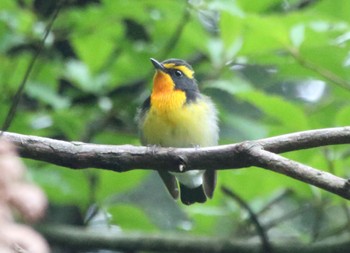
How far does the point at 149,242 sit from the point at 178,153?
2103 mm

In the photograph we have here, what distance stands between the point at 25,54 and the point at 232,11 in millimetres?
1471

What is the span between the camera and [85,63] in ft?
15.6

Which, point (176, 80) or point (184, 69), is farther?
point (176, 80)

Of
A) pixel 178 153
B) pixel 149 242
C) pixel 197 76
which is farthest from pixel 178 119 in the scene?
pixel 178 153

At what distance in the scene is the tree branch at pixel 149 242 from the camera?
15.4ft

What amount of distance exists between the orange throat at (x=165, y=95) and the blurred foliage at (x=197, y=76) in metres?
0.11

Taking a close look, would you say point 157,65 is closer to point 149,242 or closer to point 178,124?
point 178,124

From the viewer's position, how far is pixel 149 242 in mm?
4754

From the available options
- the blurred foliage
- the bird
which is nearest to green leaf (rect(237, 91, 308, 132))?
the blurred foliage

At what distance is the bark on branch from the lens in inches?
102

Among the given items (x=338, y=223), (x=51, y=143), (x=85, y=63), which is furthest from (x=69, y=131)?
(x=338, y=223)

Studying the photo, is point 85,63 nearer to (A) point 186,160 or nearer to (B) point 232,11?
(B) point 232,11

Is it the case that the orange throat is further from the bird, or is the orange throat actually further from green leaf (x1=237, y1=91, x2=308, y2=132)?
green leaf (x1=237, y1=91, x2=308, y2=132)

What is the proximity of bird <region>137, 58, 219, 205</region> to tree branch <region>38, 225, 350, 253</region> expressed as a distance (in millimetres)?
305
